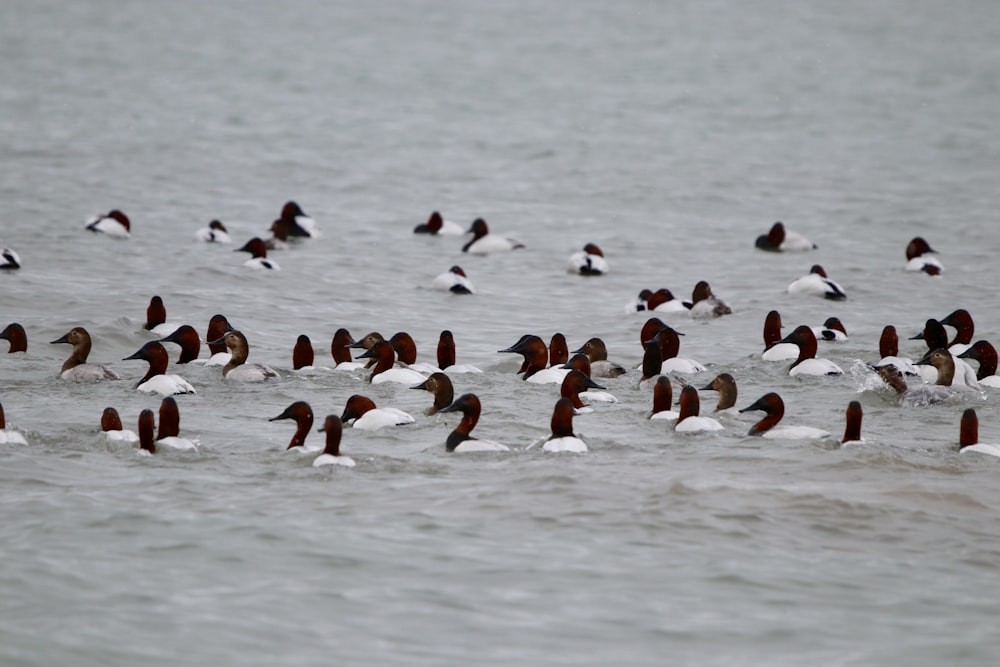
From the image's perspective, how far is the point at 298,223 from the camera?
26.8 metres

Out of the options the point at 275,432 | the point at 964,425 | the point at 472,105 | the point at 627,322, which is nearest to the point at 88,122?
the point at 472,105

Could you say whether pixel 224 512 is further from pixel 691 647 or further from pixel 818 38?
pixel 818 38

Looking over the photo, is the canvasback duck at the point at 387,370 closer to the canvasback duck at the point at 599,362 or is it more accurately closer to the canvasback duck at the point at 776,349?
the canvasback duck at the point at 599,362

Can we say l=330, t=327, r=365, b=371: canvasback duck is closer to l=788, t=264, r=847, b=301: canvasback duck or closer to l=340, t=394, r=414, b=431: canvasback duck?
l=340, t=394, r=414, b=431: canvasback duck

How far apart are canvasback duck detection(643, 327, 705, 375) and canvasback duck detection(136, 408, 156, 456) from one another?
5.71 metres

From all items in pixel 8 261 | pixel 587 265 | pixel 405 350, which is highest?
pixel 587 265

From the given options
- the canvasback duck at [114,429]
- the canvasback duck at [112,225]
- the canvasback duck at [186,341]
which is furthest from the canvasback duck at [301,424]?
the canvasback duck at [112,225]

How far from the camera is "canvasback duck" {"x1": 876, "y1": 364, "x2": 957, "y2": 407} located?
1484cm

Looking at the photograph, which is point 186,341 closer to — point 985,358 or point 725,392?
point 725,392

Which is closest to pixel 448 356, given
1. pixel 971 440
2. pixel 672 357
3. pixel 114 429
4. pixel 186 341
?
pixel 672 357

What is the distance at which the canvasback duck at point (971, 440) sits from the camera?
12.7 metres

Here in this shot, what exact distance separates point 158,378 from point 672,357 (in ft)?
17.6

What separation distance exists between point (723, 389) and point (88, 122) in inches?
1158

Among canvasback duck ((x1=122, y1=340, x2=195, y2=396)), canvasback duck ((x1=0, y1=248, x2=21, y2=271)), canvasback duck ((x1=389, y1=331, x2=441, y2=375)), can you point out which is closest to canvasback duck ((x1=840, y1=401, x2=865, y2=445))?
canvasback duck ((x1=389, y1=331, x2=441, y2=375))
